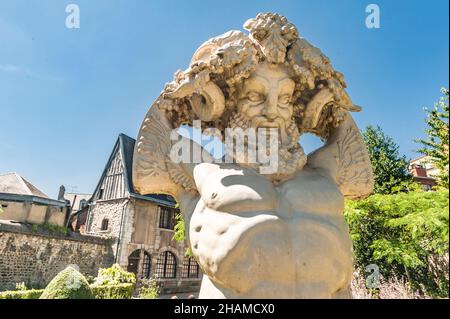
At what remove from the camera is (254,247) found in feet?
4.71

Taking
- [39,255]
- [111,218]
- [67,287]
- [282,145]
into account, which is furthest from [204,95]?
[111,218]

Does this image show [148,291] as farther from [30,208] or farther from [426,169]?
[426,169]

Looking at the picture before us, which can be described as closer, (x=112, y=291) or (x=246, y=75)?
(x=246, y=75)

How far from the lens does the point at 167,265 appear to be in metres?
19.7

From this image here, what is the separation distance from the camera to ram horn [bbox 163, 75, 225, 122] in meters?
1.81

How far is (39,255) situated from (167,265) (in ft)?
24.6

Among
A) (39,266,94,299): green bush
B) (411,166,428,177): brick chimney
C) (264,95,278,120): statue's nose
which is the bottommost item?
(39,266,94,299): green bush

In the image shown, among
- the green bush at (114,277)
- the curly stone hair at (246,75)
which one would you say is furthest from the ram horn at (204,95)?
the green bush at (114,277)

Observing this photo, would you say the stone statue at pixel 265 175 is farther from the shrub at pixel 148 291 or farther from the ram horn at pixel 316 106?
the shrub at pixel 148 291

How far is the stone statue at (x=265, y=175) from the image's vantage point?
4.76 feet

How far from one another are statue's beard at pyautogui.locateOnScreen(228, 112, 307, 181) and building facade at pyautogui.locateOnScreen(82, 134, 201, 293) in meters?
16.8

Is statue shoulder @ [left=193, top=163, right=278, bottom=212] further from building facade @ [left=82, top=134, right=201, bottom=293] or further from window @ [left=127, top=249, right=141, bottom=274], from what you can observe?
window @ [left=127, top=249, right=141, bottom=274]

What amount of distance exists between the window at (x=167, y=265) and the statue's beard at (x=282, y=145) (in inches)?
740

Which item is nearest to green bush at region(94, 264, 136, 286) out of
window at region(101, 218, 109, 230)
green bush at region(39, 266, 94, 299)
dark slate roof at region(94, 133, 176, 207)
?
green bush at region(39, 266, 94, 299)
